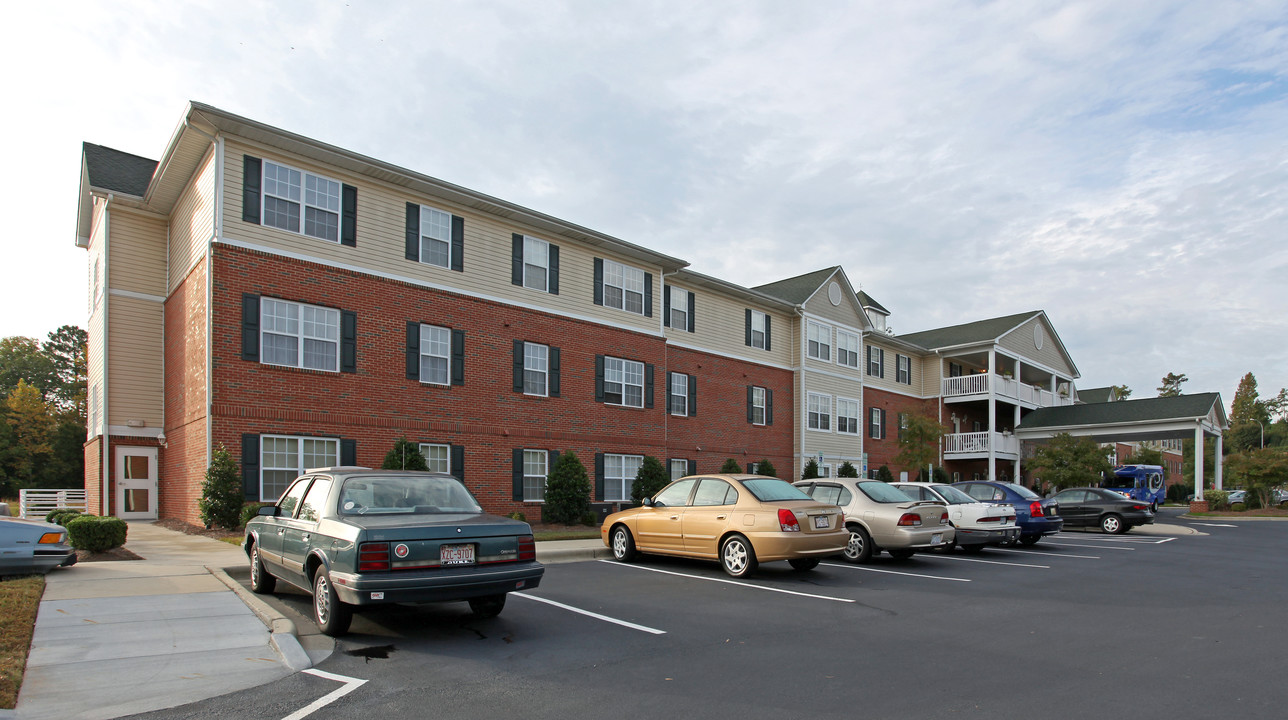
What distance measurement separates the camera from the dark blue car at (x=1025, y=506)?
58.5 feet

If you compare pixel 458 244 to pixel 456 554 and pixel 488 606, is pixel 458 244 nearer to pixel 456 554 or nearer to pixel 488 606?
pixel 488 606

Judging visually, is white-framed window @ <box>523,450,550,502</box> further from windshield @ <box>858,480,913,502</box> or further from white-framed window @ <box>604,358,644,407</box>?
windshield @ <box>858,480,913,502</box>

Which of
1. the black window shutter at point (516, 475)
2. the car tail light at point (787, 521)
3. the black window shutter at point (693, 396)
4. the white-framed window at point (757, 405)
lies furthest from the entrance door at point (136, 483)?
the white-framed window at point (757, 405)

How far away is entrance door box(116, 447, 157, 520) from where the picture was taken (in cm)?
2020

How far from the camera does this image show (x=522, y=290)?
21.7 metres

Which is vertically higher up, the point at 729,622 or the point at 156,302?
the point at 156,302

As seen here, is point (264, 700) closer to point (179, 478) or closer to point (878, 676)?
point (878, 676)

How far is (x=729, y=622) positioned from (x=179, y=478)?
50.8 ft

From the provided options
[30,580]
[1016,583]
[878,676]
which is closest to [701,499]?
[1016,583]

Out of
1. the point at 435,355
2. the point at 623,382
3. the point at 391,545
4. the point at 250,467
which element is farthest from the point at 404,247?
the point at 391,545

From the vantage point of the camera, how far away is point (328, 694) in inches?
218

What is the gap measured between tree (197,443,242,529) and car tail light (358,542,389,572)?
10.5 metres

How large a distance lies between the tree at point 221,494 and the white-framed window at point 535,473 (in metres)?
7.39

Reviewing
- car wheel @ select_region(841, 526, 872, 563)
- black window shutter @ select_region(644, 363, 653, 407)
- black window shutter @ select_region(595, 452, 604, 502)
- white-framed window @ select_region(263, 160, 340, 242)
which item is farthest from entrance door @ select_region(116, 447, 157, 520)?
car wheel @ select_region(841, 526, 872, 563)
